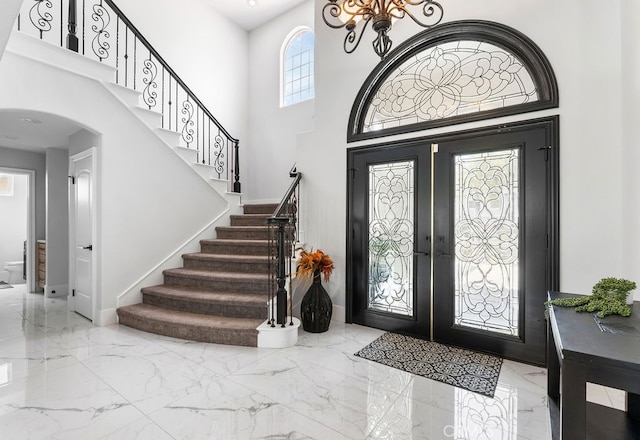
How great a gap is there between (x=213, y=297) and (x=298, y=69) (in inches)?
190

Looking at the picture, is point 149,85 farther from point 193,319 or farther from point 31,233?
point 193,319

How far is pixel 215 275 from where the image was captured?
4070mm

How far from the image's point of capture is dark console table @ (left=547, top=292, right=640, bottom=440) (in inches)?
46.5

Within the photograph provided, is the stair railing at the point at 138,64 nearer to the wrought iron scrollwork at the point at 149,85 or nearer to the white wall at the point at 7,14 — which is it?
the wrought iron scrollwork at the point at 149,85

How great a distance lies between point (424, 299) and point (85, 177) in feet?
14.9

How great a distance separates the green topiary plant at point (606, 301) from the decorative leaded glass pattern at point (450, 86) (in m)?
1.85

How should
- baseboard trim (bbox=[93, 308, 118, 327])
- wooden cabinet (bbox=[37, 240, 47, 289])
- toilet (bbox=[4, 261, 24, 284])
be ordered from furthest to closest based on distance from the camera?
toilet (bbox=[4, 261, 24, 284]) < wooden cabinet (bbox=[37, 240, 47, 289]) < baseboard trim (bbox=[93, 308, 118, 327])

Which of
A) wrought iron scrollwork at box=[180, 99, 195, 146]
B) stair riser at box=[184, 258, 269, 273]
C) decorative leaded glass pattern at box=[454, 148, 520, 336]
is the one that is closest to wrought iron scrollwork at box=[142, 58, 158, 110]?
wrought iron scrollwork at box=[180, 99, 195, 146]

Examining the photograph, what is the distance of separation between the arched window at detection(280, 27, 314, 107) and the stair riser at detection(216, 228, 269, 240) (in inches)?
117

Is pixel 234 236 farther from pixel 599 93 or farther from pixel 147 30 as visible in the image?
pixel 599 93

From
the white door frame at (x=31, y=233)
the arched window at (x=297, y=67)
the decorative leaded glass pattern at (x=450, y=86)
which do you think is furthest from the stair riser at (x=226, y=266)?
the arched window at (x=297, y=67)

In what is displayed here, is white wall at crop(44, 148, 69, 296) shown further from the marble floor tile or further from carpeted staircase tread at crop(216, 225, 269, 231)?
the marble floor tile

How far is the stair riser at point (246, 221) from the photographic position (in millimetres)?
5178

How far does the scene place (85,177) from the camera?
420cm
